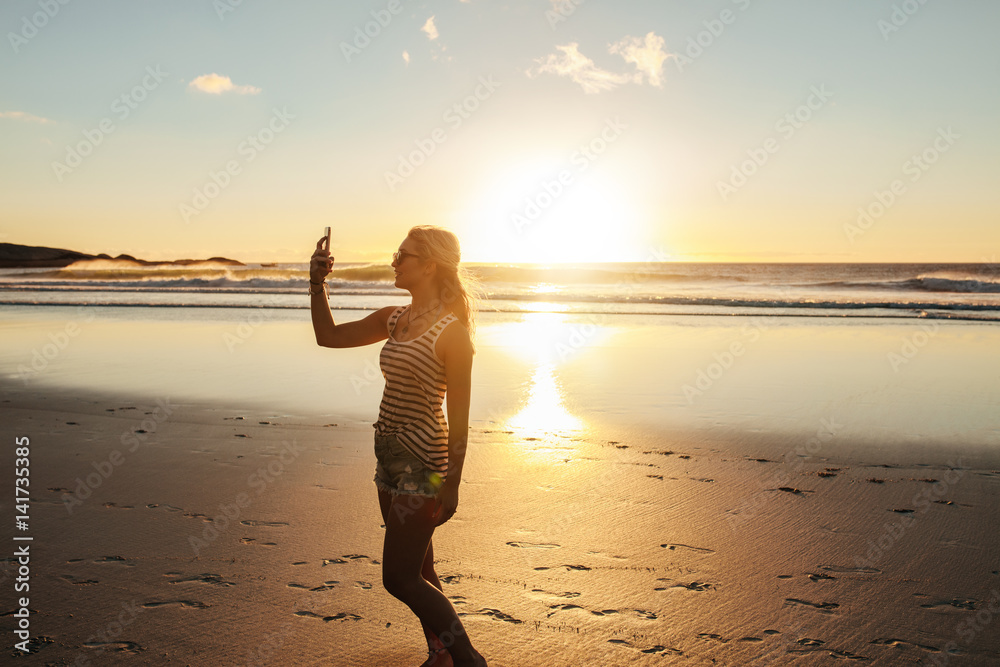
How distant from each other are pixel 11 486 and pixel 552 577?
173 inches

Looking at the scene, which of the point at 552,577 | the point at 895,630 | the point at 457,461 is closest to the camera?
the point at 457,461

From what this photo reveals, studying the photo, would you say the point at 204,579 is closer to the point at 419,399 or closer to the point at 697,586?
the point at 419,399

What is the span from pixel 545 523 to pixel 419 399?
2.22 meters

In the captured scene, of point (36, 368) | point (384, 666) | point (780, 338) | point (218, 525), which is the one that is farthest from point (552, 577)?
point (780, 338)

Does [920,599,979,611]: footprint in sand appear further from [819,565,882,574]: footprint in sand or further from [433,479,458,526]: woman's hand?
[433,479,458,526]: woman's hand

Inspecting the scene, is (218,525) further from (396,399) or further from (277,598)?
(396,399)

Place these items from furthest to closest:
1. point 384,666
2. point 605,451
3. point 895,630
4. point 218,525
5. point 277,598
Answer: point 605,451 → point 218,525 → point 277,598 → point 895,630 → point 384,666

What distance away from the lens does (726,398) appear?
882 cm

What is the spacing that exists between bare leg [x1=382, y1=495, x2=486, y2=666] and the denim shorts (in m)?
0.04

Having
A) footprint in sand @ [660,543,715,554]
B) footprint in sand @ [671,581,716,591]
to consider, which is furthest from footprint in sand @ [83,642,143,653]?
footprint in sand @ [660,543,715,554]

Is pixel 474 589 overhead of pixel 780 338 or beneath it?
beneath

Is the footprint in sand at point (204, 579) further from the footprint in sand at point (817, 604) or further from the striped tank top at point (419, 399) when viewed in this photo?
the footprint in sand at point (817, 604)

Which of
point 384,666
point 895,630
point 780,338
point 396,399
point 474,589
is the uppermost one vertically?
point 780,338

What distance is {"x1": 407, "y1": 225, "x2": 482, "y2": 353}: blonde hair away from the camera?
2.82 meters
